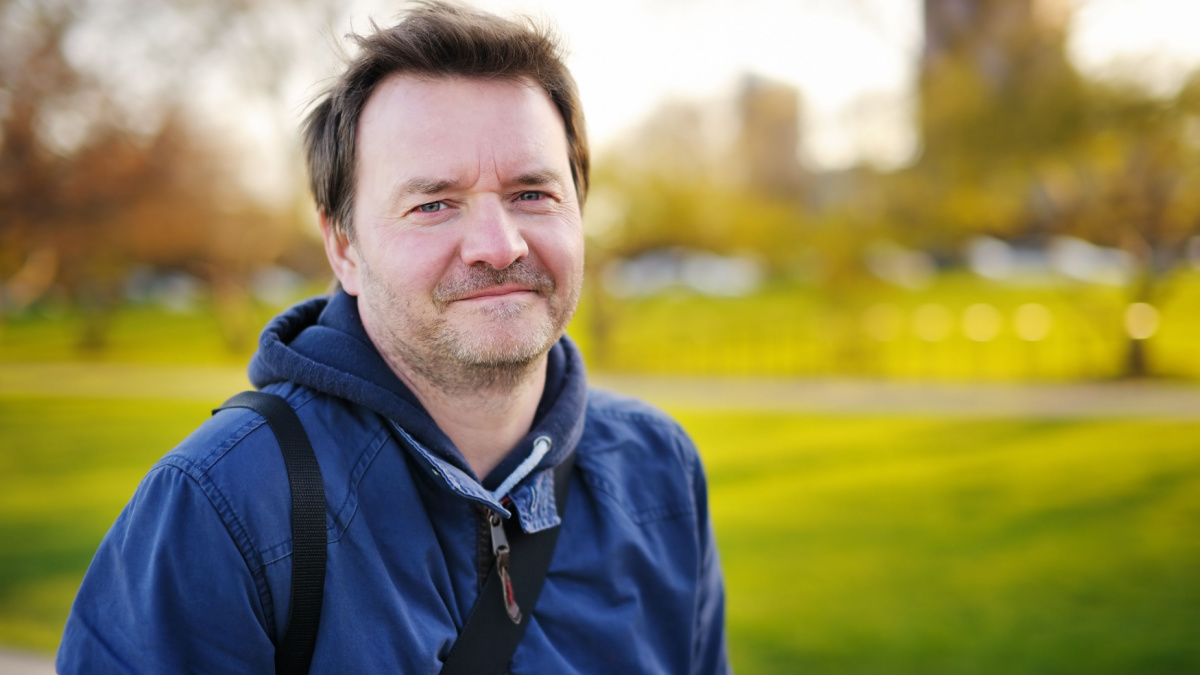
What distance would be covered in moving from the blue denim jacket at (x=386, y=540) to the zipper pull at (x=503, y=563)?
3 cm

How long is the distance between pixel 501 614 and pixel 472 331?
52 centimetres

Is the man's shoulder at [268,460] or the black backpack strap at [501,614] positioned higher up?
the man's shoulder at [268,460]

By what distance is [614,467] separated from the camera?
1805 millimetres

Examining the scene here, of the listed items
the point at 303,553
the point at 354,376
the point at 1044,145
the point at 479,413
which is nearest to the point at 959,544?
the point at 1044,145

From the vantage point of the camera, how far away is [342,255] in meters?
1.75

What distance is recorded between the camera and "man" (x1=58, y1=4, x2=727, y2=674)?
1.26m

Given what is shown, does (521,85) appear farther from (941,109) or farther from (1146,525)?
(941,109)

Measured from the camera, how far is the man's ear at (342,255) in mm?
1696

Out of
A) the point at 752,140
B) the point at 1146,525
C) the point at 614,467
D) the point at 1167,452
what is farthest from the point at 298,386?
the point at 752,140

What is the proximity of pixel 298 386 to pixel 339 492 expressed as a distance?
0.24 metres

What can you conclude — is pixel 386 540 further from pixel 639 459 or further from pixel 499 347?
pixel 639 459

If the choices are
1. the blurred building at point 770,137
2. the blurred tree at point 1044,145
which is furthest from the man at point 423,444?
the blurred building at point 770,137

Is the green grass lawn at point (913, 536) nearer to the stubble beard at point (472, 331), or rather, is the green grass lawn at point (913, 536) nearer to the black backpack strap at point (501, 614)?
the black backpack strap at point (501, 614)

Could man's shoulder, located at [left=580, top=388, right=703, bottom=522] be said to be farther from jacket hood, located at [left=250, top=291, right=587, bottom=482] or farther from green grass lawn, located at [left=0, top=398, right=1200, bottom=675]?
green grass lawn, located at [left=0, top=398, right=1200, bottom=675]
